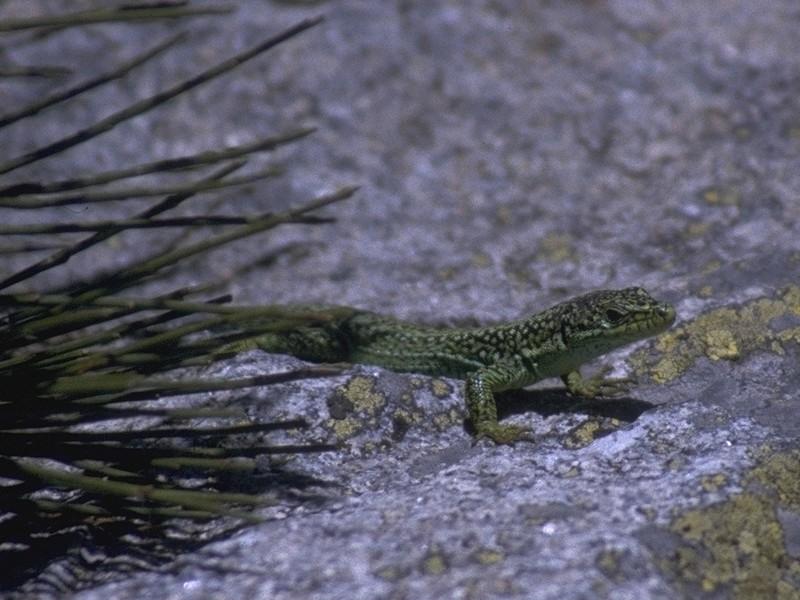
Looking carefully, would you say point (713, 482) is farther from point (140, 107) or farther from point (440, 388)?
point (140, 107)

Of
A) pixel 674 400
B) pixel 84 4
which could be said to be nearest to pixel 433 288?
pixel 674 400

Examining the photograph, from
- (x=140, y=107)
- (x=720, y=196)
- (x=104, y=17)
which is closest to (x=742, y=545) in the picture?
(x=140, y=107)

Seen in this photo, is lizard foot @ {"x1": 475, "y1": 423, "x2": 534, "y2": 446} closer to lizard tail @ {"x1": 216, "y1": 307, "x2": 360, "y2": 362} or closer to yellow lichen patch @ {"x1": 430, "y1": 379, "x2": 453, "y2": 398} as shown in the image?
yellow lichen patch @ {"x1": 430, "y1": 379, "x2": 453, "y2": 398}

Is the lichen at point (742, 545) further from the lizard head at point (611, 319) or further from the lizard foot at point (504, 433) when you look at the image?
the lizard head at point (611, 319)

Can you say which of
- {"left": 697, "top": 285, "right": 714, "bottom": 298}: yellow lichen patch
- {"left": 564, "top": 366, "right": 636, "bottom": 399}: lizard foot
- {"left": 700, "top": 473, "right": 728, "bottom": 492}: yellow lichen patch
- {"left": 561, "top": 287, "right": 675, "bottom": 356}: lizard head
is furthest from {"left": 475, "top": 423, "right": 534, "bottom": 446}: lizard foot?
{"left": 697, "top": 285, "right": 714, "bottom": 298}: yellow lichen patch

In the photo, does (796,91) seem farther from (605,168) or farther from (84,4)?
(84,4)

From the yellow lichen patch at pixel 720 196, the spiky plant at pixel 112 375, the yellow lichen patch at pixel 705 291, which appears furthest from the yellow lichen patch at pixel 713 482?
the yellow lichen patch at pixel 720 196

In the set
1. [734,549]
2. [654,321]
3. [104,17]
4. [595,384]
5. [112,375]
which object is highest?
[104,17]
